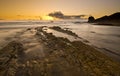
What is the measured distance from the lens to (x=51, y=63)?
26.2ft

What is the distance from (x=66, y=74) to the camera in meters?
6.51

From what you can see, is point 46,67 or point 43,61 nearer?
point 46,67

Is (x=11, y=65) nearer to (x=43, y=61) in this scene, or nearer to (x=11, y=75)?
(x=11, y=75)

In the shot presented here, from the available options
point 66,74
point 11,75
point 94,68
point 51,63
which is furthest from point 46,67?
point 94,68

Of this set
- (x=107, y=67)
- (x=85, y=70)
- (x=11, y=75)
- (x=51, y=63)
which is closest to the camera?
(x=11, y=75)

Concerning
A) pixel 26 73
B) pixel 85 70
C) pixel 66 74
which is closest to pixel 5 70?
pixel 26 73

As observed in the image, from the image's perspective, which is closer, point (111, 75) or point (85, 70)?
point (111, 75)

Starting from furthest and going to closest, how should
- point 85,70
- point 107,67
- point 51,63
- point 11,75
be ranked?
point 51,63
point 107,67
point 85,70
point 11,75

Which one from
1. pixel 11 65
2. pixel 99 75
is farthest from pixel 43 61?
pixel 99 75

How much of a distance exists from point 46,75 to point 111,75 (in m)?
3.13

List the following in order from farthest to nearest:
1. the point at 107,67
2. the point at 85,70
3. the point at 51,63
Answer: the point at 51,63 < the point at 107,67 < the point at 85,70

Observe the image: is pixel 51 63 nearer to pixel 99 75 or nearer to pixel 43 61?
pixel 43 61

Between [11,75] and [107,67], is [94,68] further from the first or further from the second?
[11,75]

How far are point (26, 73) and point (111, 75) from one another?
4.13 m
